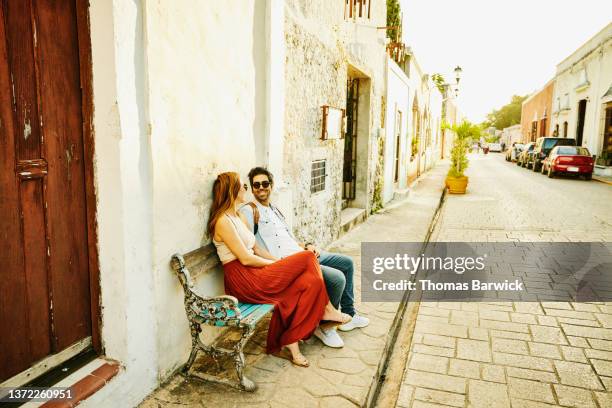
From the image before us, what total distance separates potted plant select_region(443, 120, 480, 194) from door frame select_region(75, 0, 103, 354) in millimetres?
13224

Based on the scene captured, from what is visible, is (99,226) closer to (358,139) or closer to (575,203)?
(358,139)

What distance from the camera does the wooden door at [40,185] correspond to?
2.21 metres

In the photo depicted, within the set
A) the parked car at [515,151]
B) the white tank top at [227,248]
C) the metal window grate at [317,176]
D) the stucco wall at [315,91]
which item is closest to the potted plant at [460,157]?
the stucco wall at [315,91]

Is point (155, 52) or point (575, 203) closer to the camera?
point (155, 52)

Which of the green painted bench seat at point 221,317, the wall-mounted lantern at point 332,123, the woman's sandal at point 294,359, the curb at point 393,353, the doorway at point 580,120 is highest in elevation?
the doorway at point 580,120

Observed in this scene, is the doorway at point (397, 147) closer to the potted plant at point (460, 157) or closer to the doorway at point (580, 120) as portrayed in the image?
the potted plant at point (460, 157)

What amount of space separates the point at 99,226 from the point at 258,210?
1.45 m

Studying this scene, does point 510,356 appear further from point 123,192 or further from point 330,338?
point 123,192

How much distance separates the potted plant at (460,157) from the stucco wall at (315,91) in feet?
23.1

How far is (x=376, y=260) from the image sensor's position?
6.59m

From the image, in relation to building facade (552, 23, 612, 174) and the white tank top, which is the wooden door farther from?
building facade (552, 23, 612, 174)

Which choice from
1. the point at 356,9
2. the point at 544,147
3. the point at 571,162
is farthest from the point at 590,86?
the point at 356,9

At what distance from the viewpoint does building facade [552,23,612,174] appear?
22.0 metres

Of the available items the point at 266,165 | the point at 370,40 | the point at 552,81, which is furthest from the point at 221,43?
the point at 552,81
